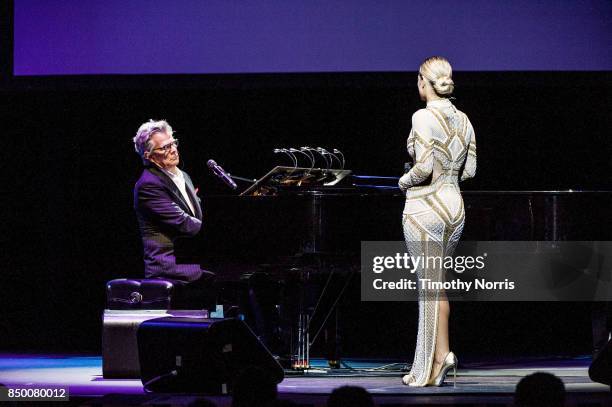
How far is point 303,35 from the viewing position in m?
7.00

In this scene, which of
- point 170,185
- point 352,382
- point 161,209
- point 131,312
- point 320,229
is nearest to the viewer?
point 352,382

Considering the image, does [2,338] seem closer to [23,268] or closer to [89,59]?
[23,268]

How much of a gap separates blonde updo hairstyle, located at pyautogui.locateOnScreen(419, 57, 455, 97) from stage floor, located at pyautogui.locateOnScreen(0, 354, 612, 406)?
1.46 m

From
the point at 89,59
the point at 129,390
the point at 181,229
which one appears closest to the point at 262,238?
the point at 181,229

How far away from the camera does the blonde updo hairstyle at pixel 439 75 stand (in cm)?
470

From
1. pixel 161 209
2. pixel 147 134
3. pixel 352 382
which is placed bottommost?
pixel 352 382

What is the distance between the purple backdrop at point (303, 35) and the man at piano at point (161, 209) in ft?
4.41

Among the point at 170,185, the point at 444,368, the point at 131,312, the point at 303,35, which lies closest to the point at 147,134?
the point at 170,185

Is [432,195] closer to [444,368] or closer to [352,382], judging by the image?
[444,368]

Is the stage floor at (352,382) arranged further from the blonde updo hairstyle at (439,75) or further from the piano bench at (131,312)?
the blonde updo hairstyle at (439,75)

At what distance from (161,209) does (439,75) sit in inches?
75.8

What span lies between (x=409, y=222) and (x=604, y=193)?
1901 millimetres

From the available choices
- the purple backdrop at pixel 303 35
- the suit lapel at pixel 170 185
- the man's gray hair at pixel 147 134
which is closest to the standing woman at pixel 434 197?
the suit lapel at pixel 170 185

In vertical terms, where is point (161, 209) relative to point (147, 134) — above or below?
below
